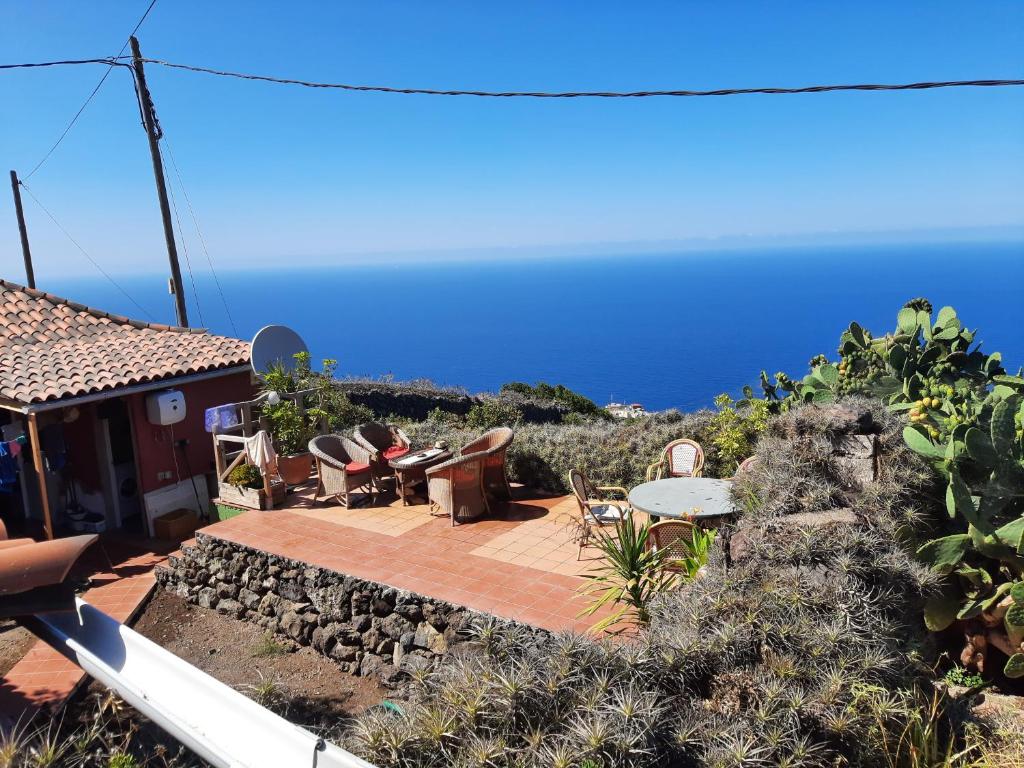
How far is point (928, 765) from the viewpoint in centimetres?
330

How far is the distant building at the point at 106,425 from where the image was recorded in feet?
34.2

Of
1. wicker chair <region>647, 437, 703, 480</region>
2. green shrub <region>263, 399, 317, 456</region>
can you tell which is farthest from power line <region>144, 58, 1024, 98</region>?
green shrub <region>263, 399, 317, 456</region>

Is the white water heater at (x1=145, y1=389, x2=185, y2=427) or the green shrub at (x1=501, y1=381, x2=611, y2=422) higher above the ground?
the white water heater at (x1=145, y1=389, x2=185, y2=427)

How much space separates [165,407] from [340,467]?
3.32 m

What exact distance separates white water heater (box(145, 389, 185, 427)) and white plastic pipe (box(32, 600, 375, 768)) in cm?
769

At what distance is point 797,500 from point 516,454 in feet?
18.0

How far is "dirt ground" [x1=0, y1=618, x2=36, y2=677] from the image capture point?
23.4 ft

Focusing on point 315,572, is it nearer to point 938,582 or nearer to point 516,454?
point 516,454

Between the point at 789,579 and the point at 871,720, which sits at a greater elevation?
the point at 789,579

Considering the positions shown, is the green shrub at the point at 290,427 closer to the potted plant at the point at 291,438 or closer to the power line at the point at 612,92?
the potted plant at the point at 291,438

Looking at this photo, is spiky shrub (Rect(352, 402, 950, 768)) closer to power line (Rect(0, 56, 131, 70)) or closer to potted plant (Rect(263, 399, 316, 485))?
potted plant (Rect(263, 399, 316, 485))

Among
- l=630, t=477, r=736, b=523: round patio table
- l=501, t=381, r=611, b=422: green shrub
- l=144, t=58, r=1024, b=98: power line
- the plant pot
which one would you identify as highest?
l=144, t=58, r=1024, b=98: power line

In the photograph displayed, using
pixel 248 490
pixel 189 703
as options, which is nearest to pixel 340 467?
pixel 248 490

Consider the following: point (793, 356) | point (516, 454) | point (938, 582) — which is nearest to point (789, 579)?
point (938, 582)
